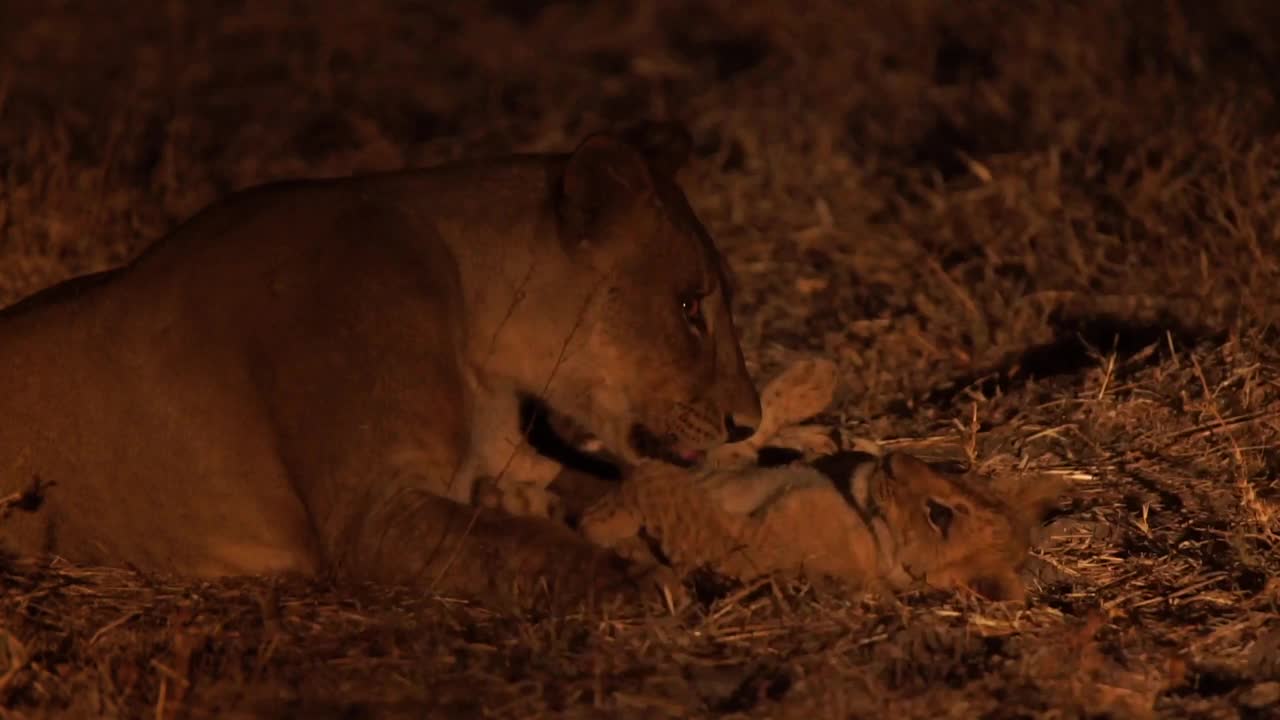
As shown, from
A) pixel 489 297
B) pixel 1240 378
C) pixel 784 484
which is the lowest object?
pixel 1240 378

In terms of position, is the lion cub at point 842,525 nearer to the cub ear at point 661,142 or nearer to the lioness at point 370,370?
the lioness at point 370,370

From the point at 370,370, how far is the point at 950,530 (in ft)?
3.61

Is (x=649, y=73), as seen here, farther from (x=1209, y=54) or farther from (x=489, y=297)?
(x=489, y=297)

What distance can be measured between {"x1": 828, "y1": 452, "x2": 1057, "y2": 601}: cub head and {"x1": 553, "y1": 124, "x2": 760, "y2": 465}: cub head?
622mm

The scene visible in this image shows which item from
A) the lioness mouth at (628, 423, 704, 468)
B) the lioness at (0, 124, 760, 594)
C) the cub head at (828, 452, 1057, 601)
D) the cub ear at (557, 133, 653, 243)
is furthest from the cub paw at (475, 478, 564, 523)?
the cub head at (828, 452, 1057, 601)

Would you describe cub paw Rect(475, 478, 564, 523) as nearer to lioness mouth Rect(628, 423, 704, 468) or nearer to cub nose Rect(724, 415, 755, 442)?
lioness mouth Rect(628, 423, 704, 468)

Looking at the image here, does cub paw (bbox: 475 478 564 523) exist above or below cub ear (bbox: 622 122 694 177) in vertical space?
below

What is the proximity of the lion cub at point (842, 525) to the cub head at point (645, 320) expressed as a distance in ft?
1.32

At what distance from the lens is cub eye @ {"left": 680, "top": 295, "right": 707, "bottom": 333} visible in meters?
4.23

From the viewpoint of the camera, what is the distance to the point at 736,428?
13.9 ft

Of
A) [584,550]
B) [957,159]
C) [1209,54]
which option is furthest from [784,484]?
[1209,54]

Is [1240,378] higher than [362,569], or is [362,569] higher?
[362,569]

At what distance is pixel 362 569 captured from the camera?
364 cm

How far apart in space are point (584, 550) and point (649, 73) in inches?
192
